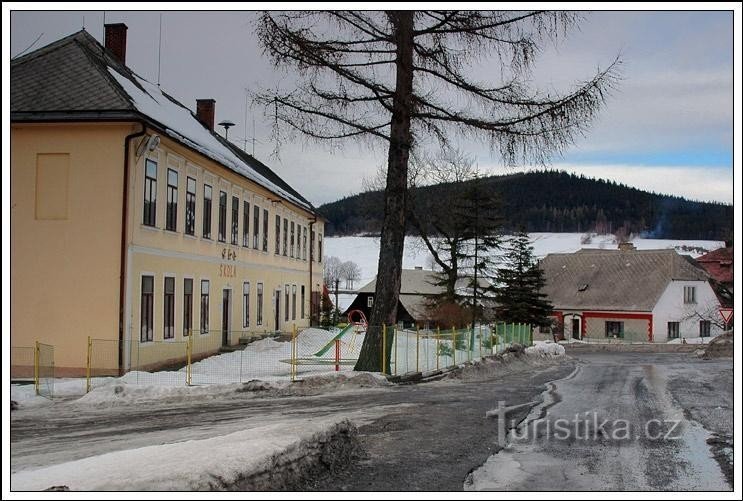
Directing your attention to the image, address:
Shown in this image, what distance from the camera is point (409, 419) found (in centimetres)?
1036

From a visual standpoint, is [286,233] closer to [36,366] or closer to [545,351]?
[545,351]

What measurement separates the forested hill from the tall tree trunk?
49 centimetres

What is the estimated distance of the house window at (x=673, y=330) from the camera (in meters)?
50.4

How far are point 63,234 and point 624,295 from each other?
180 ft

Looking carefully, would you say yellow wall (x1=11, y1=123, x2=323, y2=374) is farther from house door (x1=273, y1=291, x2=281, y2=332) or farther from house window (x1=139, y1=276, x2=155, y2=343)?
house door (x1=273, y1=291, x2=281, y2=332)

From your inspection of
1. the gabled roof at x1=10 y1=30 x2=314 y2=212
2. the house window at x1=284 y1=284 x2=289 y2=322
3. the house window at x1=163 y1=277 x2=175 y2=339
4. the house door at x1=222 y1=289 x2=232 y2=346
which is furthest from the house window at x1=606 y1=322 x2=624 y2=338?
the gabled roof at x1=10 y1=30 x2=314 y2=212

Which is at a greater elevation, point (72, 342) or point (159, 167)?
point (159, 167)

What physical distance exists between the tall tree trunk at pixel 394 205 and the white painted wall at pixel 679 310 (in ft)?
95.5

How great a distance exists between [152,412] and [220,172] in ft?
13.5

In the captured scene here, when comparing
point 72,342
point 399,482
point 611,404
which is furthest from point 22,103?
point 611,404

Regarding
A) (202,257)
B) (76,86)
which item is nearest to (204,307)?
(202,257)

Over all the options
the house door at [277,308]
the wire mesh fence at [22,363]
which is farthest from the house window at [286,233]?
the wire mesh fence at [22,363]

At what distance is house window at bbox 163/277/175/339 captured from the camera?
7.81 m

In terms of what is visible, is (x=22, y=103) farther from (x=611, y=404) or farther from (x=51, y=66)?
(x=611, y=404)
